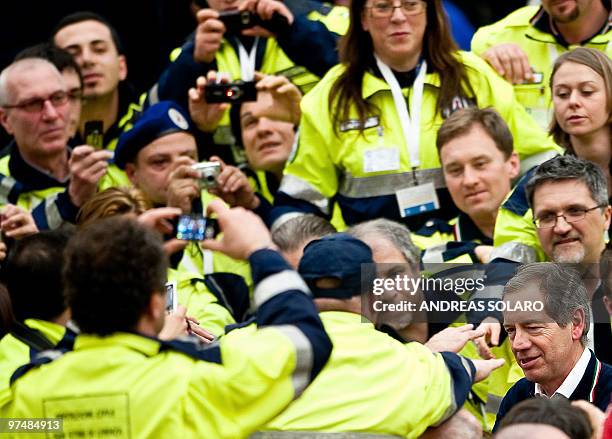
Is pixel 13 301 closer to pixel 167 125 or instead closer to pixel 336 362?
pixel 336 362

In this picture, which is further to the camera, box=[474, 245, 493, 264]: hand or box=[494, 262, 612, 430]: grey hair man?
box=[474, 245, 493, 264]: hand

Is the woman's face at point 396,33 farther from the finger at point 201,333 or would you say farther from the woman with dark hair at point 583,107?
the finger at point 201,333

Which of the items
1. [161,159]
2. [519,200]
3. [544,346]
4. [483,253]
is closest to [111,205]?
[161,159]

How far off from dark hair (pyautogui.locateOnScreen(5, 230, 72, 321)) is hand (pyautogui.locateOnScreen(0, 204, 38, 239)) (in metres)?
1.39

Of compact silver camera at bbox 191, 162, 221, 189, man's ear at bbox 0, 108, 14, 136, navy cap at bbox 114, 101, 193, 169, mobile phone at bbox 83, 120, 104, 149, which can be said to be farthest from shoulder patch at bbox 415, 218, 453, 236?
man's ear at bbox 0, 108, 14, 136

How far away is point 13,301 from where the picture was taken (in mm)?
5969

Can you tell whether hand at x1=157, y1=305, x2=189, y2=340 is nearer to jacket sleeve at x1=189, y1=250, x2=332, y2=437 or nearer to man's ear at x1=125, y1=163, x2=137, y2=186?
jacket sleeve at x1=189, y1=250, x2=332, y2=437

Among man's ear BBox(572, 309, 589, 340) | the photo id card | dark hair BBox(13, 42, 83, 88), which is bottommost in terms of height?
man's ear BBox(572, 309, 589, 340)

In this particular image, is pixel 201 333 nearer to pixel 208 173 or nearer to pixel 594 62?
pixel 208 173

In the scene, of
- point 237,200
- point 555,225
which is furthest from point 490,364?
point 237,200

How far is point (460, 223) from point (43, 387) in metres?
2.93

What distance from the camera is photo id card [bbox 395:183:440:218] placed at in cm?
732

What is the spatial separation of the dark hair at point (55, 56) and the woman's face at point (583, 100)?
8.61 ft

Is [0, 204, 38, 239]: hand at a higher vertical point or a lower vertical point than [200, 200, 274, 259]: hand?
lower
